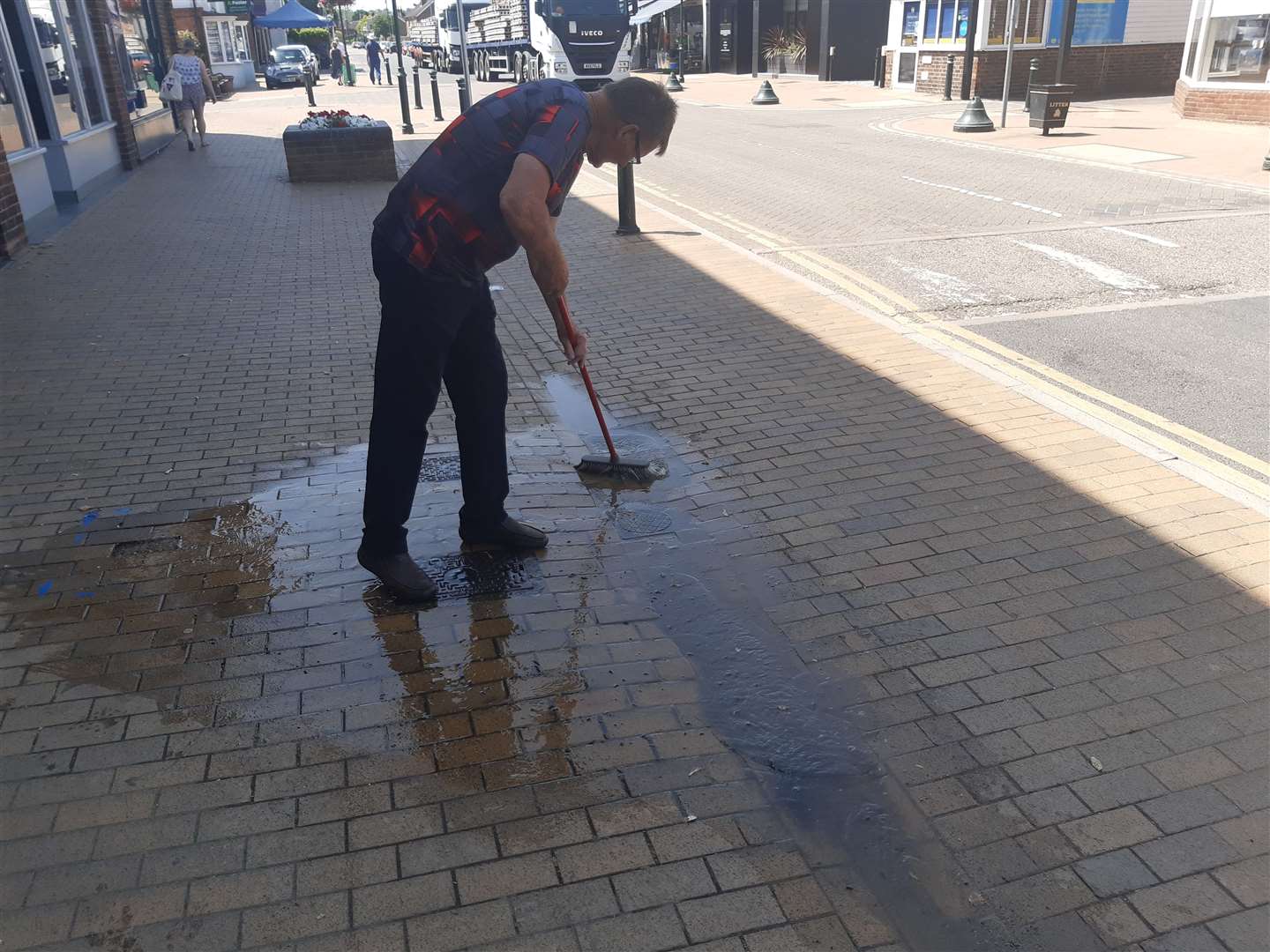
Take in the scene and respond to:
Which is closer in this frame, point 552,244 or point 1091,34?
point 552,244

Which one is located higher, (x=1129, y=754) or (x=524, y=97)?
(x=524, y=97)

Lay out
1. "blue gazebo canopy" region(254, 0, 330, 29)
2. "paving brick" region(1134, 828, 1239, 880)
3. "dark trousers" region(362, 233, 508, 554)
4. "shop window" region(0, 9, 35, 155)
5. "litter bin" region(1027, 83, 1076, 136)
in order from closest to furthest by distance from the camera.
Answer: "paving brick" region(1134, 828, 1239, 880), "dark trousers" region(362, 233, 508, 554), "shop window" region(0, 9, 35, 155), "litter bin" region(1027, 83, 1076, 136), "blue gazebo canopy" region(254, 0, 330, 29)

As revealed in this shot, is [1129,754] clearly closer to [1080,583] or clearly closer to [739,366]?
[1080,583]

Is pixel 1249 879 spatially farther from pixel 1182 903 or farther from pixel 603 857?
pixel 603 857

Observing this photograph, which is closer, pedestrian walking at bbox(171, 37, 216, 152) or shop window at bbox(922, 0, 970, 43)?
pedestrian walking at bbox(171, 37, 216, 152)

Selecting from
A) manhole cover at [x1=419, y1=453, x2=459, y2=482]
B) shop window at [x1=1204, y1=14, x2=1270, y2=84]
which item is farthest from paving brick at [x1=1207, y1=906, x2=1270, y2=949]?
shop window at [x1=1204, y1=14, x2=1270, y2=84]

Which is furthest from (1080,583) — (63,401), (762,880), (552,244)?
(63,401)

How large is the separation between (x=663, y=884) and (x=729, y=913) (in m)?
0.18

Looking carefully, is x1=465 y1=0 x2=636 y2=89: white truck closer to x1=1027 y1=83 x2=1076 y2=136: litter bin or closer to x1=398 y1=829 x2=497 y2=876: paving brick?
x1=1027 y1=83 x2=1076 y2=136: litter bin

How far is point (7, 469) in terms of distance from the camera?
4891 mm

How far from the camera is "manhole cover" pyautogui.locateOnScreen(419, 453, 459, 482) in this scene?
189 inches

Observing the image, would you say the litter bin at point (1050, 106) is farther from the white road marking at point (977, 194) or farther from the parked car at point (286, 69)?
the parked car at point (286, 69)

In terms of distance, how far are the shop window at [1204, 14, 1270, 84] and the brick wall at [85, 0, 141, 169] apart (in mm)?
19235

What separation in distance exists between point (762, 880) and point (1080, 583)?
1994 mm
